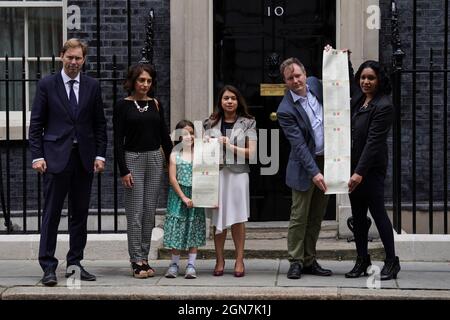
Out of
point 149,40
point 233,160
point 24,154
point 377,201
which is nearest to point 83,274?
point 233,160

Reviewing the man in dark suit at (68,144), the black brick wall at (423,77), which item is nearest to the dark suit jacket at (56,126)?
the man in dark suit at (68,144)

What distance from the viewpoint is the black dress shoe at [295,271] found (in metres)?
7.68

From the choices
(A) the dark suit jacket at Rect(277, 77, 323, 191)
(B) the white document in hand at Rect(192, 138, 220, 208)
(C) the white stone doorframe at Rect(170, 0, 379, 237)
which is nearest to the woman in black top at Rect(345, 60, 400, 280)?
(A) the dark suit jacket at Rect(277, 77, 323, 191)

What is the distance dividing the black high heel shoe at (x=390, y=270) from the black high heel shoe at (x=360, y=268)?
0.16 metres

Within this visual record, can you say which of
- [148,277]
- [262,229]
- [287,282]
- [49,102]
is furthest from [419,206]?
[49,102]

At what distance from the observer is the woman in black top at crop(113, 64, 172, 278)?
7730 mm

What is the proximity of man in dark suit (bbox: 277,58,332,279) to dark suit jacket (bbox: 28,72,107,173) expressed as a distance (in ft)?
5.17

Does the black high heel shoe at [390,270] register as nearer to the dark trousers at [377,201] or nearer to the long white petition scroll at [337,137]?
the dark trousers at [377,201]

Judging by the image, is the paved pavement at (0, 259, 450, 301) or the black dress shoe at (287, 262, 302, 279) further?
the black dress shoe at (287, 262, 302, 279)

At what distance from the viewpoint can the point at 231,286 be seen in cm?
741

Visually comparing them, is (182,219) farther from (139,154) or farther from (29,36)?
(29,36)

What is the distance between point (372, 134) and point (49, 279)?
2773mm

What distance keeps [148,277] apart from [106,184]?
2.00 m

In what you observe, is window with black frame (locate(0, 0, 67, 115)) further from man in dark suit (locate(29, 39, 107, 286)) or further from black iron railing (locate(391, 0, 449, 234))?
black iron railing (locate(391, 0, 449, 234))
